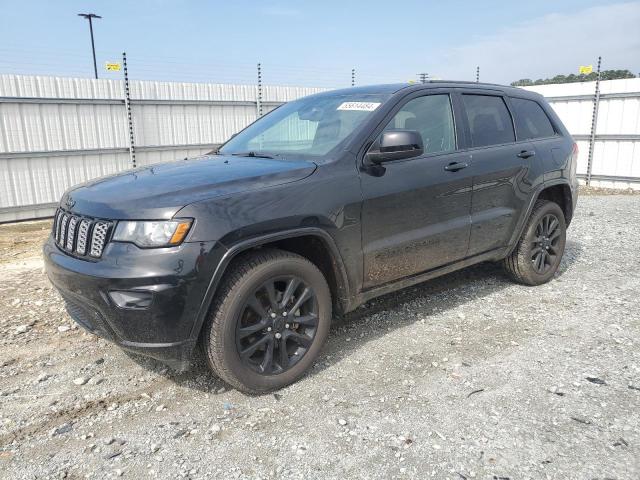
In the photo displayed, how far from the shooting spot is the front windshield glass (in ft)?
11.6

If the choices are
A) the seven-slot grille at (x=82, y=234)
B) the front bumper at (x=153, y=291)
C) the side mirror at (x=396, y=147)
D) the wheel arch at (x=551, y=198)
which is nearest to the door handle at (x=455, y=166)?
the side mirror at (x=396, y=147)

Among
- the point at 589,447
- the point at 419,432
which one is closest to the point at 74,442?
the point at 419,432

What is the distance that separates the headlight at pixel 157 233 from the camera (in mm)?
2564

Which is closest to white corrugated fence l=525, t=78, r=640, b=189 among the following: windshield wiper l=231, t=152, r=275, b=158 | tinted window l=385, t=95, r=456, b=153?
tinted window l=385, t=95, r=456, b=153

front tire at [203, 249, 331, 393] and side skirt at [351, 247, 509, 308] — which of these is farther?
side skirt at [351, 247, 509, 308]

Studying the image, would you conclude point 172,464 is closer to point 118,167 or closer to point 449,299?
point 449,299

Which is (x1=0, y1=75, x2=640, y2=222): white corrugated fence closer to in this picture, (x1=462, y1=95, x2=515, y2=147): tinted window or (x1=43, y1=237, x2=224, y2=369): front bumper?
(x1=43, y1=237, x2=224, y2=369): front bumper

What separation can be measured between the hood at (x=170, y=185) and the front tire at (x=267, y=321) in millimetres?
438

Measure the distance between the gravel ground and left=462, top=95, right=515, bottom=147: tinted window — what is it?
144 centimetres

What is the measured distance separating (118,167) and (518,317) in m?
8.64

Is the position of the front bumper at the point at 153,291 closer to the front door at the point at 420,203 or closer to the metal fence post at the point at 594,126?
the front door at the point at 420,203

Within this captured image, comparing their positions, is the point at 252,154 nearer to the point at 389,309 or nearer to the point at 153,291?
the point at 153,291

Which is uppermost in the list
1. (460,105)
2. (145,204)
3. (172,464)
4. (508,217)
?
(460,105)

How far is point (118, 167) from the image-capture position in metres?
10.3
